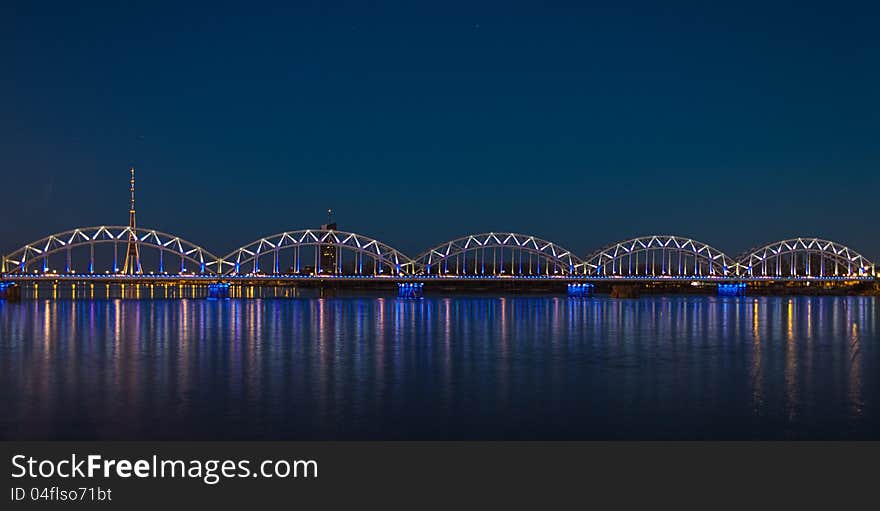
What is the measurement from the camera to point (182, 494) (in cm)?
812

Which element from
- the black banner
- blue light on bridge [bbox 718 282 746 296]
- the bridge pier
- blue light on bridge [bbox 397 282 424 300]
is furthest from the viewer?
blue light on bridge [bbox 718 282 746 296]

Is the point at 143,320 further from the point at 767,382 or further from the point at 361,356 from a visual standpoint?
the point at 767,382

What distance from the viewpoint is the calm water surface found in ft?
36.3

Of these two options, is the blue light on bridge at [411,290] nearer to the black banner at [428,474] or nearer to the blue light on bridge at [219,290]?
the blue light on bridge at [219,290]

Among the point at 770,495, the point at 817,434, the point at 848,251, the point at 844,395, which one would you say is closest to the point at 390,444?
the point at 770,495

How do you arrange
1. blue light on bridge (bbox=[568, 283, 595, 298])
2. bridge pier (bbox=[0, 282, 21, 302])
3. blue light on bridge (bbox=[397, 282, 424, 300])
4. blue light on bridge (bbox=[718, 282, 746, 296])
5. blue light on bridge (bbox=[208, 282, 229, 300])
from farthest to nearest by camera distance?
1. blue light on bridge (bbox=[718, 282, 746, 296])
2. blue light on bridge (bbox=[568, 283, 595, 298])
3. blue light on bridge (bbox=[397, 282, 424, 300])
4. blue light on bridge (bbox=[208, 282, 229, 300])
5. bridge pier (bbox=[0, 282, 21, 302])

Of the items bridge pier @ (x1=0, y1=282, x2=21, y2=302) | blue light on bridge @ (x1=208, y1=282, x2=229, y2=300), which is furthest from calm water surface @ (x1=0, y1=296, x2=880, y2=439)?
blue light on bridge @ (x1=208, y1=282, x2=229, y2=300)

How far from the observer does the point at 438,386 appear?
49.1 feet

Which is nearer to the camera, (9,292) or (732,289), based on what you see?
(9,292)

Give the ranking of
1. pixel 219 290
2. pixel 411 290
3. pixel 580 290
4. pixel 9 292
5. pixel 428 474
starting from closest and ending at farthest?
pixel 428 474 < pixel 9 292 < pixel 219 290 < pixel 411 290 < pixel 580 290

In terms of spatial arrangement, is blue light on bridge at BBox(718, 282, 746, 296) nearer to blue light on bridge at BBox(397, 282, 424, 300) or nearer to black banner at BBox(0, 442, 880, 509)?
blue light on bridge at BBox(397, 282, 424, 300)

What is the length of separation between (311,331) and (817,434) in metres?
21.5

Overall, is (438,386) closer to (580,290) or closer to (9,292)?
(9,292)

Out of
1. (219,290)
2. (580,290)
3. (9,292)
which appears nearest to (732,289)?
(580,290)
